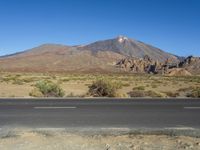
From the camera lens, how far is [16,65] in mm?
195125

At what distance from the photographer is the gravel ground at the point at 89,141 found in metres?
8.71

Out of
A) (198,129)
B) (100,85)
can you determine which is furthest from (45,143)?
(100,85)

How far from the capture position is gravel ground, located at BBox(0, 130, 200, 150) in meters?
8.71

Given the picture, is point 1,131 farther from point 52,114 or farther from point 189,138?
point 189,138

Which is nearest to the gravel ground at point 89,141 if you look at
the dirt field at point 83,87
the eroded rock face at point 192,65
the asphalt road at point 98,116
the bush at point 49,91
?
the asphalt road at point 98,116

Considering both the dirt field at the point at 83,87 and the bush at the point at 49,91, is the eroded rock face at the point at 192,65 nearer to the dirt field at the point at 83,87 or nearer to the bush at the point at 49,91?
the dirt field at the point at 83,87

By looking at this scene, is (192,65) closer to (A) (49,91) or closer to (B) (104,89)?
(B) (104,89)

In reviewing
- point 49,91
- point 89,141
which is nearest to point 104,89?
point 49,91

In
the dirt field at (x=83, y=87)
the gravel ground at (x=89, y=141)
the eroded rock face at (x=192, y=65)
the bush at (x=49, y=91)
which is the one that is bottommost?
the dirt field at (x=83, y=87)

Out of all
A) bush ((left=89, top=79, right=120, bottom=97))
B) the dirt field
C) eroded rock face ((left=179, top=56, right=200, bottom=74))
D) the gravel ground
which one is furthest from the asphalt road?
eroded rock face ((left=179, top=56, right=200, bottom=74))

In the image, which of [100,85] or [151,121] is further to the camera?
[100,85]

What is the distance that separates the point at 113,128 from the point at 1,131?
3054 mm

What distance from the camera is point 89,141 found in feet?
30.6

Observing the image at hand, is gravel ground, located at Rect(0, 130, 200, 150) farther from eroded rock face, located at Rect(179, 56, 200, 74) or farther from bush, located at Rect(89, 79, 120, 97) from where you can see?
eroded rock face, located at Rect(179, 56, 200, 74)
